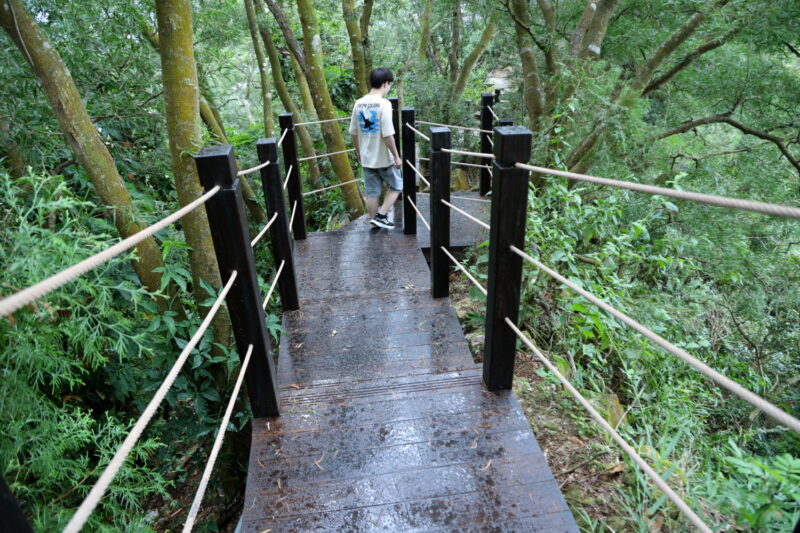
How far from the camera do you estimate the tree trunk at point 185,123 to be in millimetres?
2549

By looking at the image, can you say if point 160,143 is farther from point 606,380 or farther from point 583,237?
point 606,380

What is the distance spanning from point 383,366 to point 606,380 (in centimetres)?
158

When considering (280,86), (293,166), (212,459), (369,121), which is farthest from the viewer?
(280,86)

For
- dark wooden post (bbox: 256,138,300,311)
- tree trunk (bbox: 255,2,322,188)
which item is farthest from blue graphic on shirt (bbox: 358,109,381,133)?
tree trunk (bbox: 255,2,322,188)

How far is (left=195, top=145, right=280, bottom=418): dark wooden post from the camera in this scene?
5.77 ft

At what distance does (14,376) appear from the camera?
4.82 feet

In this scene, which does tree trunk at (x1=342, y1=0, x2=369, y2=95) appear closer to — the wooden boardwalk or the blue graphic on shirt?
the blue graphic on shirt

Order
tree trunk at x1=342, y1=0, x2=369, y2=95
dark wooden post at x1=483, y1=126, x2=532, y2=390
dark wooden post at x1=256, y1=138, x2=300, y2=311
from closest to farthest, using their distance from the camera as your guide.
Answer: dark wooden post at x1=483, y1=126, x2=532, y2=390 < dark wooden post at x1=256, y1=138, x2=300, y2=311 < tree trunk at x1=342, y1=0, x2=369, y2=95

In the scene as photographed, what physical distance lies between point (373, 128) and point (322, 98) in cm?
199

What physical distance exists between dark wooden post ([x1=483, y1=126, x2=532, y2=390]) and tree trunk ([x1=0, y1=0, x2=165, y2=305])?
1.79 meters

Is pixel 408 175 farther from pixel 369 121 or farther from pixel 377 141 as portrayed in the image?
pixel 369 121

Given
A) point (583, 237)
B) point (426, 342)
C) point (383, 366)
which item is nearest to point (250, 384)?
point (383, 366)

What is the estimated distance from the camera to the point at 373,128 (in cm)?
412

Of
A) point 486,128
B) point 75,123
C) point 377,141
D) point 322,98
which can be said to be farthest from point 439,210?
point 322,98
